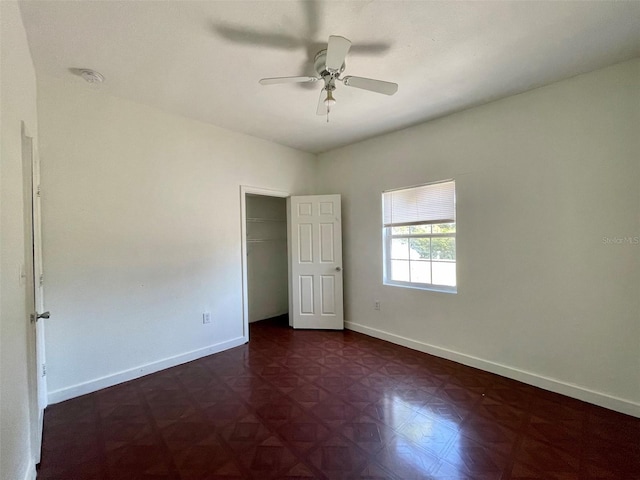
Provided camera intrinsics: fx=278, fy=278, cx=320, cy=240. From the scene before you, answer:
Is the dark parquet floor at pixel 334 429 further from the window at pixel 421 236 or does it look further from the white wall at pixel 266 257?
the white wall at pixel 266 257

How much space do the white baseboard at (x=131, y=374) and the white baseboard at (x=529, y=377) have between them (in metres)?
2.11

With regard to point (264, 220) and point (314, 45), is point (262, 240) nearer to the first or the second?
point (264, 220)

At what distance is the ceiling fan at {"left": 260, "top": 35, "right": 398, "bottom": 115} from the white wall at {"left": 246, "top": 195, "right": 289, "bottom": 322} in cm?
278

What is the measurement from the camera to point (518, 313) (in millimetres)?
2590

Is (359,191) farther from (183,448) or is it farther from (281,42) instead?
(183,448)

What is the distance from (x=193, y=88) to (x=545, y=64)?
2848 mm

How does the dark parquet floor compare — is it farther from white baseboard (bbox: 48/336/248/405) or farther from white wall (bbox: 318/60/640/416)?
white wall (bbox: 318/60/640/416)

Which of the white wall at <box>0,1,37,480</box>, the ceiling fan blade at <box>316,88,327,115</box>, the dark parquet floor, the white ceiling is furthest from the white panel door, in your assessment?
the white wall at <box>0,1,37,480</box>

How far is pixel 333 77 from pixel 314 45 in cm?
23

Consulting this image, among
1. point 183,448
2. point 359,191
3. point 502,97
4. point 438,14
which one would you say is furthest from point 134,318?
point 502,97

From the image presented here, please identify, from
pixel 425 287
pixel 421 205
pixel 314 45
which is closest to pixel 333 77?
pixel 314 45

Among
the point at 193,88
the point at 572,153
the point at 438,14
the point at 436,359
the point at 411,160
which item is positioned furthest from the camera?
the point at 411,160

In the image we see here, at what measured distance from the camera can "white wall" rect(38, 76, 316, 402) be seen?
7.55 feet

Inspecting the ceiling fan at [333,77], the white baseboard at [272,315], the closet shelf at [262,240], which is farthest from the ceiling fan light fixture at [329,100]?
the white baseboard at [272,315]
